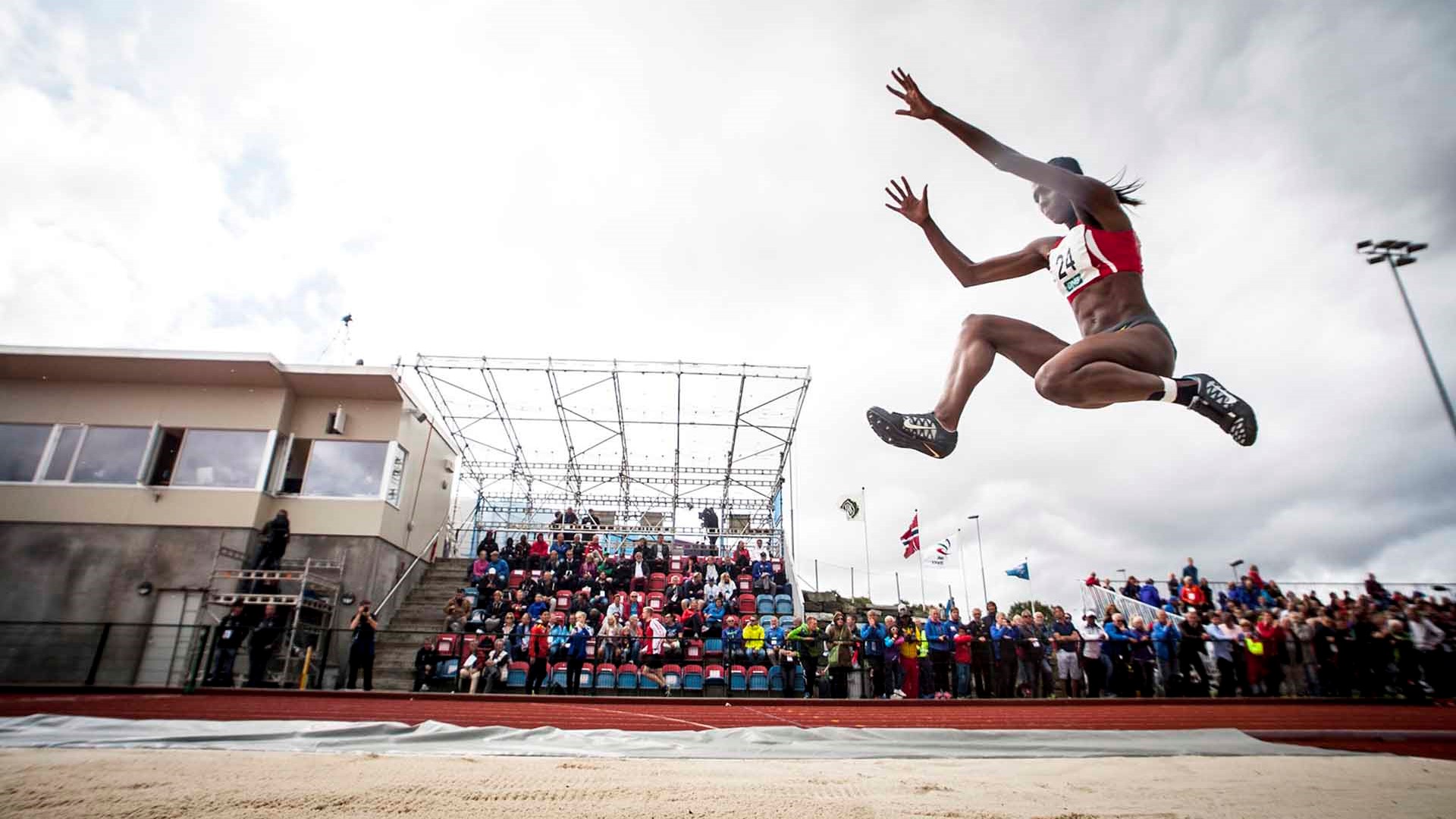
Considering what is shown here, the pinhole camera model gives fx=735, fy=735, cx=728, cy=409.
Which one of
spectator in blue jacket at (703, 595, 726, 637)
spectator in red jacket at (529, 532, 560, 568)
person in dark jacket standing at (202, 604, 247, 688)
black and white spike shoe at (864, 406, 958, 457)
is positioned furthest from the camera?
spectator in red jacket at (529, 532, 560, 568)

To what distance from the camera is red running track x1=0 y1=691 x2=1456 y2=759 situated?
7.97 m

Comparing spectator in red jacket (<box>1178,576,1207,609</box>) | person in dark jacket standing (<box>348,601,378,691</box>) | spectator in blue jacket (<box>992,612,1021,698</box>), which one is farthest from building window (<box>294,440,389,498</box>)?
spectator in red jacket (<box>1178,576,1207,609</box>)

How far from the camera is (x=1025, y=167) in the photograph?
314 centimetres

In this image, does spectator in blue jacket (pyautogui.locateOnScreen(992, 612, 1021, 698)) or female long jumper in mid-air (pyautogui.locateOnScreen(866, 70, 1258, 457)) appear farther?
spectator in blue jacket (pyautogui.locateOnScreen(992, 612, 1021, 698))

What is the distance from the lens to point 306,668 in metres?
12.6

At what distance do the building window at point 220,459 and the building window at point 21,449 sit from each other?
10.0 ft

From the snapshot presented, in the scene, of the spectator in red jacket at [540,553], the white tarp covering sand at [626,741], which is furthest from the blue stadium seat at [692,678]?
the spectator in red jacket at [540,553]

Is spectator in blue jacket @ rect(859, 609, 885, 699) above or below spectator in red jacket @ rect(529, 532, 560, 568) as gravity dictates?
below

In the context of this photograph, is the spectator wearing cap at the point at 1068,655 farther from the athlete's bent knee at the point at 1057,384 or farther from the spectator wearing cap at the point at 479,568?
the spectator wearing cap at the point at 479,568

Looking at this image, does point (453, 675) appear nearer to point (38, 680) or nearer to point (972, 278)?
point (38, 680)

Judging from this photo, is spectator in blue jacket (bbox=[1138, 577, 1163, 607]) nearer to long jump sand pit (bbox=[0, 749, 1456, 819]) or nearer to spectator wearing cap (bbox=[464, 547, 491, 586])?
long jump sand pit (bbox=[0, 749, 1456, 819])

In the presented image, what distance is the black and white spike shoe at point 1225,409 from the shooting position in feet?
10.9

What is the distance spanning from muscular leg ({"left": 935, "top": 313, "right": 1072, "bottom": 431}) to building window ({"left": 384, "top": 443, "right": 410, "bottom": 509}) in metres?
15.9

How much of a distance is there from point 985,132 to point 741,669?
10963mm
